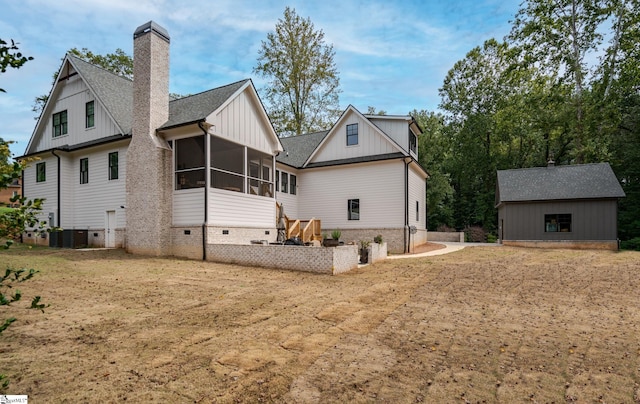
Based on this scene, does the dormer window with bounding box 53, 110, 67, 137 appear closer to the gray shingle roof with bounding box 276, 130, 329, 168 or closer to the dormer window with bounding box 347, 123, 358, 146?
the gray shingle roof with bounding box 276, 130, 329, 168

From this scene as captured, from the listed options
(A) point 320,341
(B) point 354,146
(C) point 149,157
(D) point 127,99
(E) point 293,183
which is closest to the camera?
(A) point 320,341

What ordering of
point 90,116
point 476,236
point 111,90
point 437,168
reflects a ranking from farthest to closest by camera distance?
point 437,168 → point 476,236 → point 111,90 → point 90,116

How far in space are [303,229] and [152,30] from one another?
39.1 feet

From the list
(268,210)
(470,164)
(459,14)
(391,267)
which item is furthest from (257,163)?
(470,164)

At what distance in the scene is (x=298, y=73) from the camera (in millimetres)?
32375

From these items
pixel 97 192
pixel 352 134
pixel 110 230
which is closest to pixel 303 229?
pixel 352 134

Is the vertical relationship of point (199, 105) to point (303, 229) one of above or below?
above

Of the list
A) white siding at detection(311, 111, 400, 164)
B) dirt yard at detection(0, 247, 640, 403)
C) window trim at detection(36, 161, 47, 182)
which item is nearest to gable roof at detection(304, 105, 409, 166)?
white siding at detection(311, 111, 400, 164)

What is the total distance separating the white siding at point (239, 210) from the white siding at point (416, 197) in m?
8.15

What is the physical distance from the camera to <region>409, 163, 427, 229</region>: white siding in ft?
66.0

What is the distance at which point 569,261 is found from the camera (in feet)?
45.7

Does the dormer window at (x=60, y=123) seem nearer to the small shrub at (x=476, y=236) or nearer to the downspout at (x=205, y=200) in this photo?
the downspout at (x=205, y=200)

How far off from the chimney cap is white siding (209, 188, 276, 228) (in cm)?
730

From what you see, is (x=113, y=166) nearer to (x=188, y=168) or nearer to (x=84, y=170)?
(x=84, y=170)
